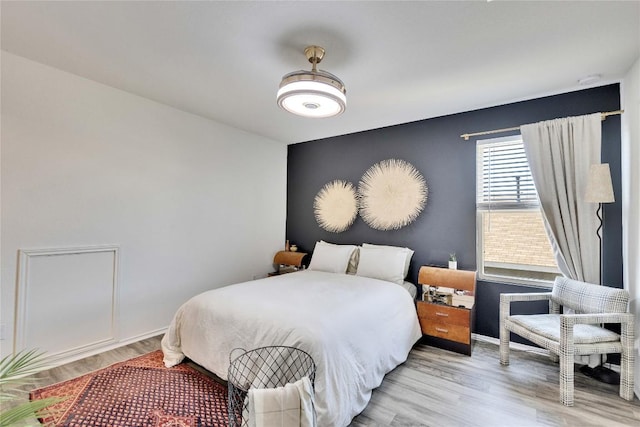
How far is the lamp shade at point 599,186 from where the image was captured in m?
2.34

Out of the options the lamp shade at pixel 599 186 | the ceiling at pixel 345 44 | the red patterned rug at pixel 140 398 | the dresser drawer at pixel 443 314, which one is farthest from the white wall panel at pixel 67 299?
the lamp shade at pixel 599 186

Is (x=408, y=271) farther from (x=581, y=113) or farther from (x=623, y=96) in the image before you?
(x=623, y=96)

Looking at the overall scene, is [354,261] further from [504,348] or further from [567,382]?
[567,382]

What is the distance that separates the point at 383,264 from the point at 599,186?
1.98m

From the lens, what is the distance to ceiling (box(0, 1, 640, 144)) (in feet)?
5.83

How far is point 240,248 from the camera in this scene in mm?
4156

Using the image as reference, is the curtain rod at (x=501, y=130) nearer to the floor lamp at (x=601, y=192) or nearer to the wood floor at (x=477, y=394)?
the floor lamp at (x=601, y=192)

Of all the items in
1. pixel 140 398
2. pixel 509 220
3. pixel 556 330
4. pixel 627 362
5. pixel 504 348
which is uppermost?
pixel 509 220

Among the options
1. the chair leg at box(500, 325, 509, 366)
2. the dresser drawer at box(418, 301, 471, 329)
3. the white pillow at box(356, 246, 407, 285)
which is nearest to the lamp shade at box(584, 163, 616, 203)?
the chair leg at box(500, 325, 509, 366)

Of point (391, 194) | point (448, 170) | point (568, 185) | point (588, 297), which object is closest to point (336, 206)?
point (391, 194)

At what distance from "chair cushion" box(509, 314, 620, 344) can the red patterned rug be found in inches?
95.6

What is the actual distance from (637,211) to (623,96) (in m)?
1.06

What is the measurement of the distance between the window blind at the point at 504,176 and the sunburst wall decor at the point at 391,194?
24.8 inches

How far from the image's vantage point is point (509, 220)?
10.2 feet
